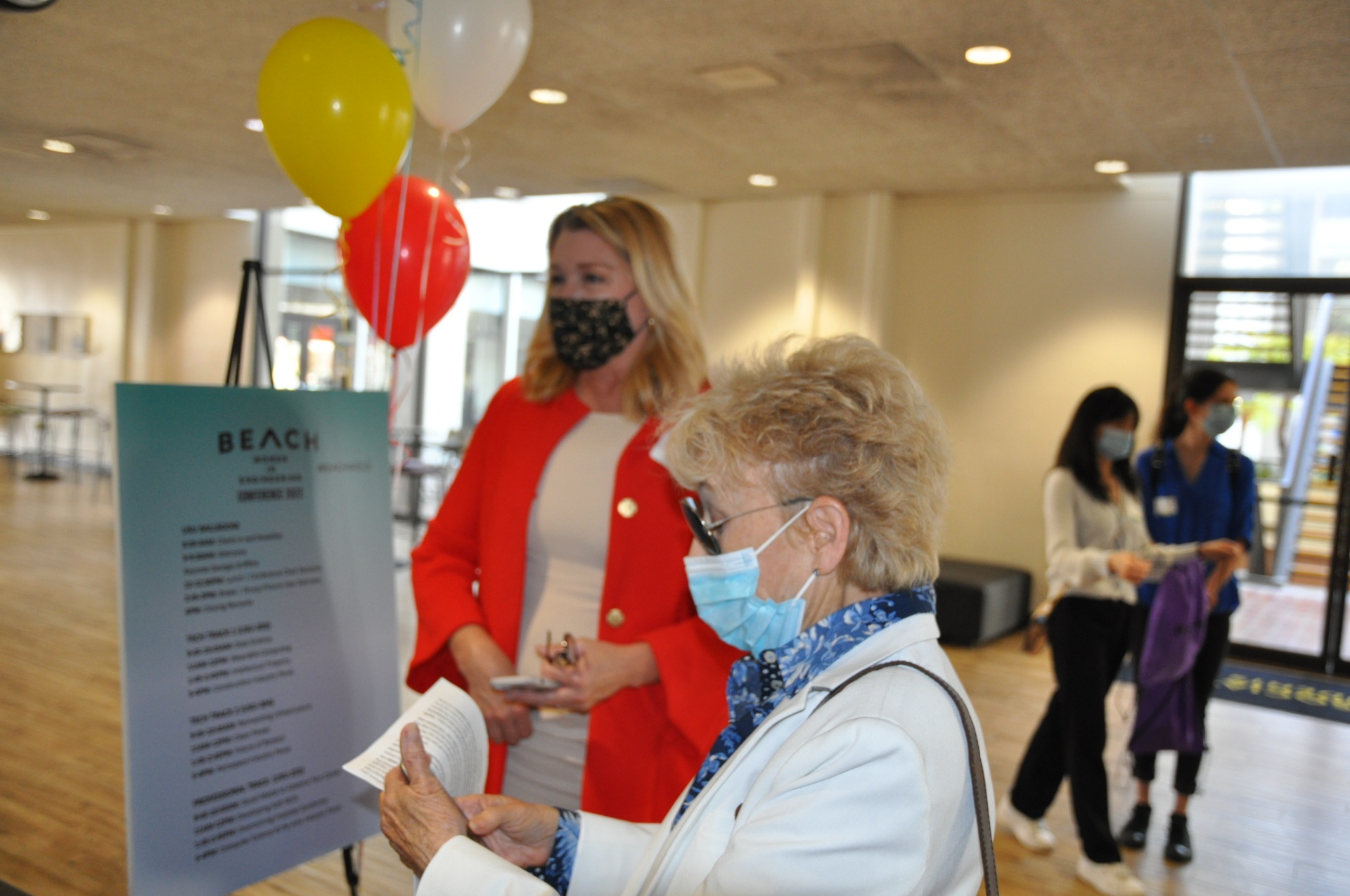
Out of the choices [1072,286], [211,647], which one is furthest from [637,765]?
[1072,286]

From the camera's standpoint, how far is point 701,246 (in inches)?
341

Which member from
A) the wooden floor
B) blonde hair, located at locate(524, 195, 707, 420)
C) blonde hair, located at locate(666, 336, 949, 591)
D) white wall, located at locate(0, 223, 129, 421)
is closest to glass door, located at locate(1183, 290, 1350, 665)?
the wooden floor

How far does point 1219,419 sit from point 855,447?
303 cm

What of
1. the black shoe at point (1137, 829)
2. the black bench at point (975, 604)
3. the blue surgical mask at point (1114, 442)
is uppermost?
the blue surgical mask at point (1114, 442)

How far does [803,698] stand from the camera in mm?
1057

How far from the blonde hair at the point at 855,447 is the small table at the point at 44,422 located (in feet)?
37.8

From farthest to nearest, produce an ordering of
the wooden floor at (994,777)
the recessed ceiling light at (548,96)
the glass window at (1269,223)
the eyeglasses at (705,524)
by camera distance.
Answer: the glass window at (1269,223)
the recessed ceiling light at (548,96)
the wooden floor at (994,777)
the eyeglasses at (705,524)

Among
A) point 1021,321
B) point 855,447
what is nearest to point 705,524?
point 855,447

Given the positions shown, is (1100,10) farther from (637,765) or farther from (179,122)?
(179,122)

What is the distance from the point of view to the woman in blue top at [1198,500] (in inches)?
141

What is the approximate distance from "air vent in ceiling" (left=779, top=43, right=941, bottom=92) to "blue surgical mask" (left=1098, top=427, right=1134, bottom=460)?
204 centimetres

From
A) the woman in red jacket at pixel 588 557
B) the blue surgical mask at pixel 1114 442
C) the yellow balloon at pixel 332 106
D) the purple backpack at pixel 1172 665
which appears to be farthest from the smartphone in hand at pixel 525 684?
the purple backpack at pixel 1172 665

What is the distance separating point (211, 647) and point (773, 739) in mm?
1376

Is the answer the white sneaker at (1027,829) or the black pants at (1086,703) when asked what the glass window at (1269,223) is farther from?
the white sneaker at (1027,829)
